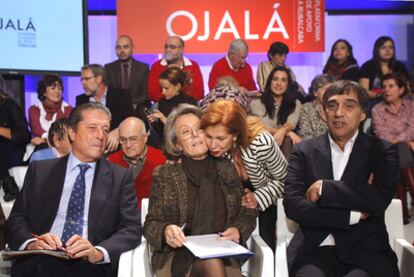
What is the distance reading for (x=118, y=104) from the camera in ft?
20.0

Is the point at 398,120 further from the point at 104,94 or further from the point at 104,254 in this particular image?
the point at 104,254

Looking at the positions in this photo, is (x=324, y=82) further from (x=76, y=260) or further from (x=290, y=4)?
(x=76, y=260)

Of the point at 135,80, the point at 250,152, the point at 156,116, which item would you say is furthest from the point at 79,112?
the point at 135,80

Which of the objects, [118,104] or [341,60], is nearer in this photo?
[118,104]

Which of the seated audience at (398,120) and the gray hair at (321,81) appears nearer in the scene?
the seated audience at (398,120)

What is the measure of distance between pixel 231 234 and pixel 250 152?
719 millimetres

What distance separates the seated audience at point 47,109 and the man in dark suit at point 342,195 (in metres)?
3.63

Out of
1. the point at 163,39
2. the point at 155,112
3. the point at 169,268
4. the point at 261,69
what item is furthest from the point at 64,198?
the point at 163,39

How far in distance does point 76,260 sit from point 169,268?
45cm

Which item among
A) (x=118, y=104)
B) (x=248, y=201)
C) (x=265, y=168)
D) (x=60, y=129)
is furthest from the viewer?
(x=118, y=104)

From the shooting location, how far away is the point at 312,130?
5848 mm

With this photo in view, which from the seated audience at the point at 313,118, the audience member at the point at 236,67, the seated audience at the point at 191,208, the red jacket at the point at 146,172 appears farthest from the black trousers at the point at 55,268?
the audience member at the point at 236,67

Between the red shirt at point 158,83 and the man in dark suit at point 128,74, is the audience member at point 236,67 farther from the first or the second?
the man in dark suit at point 128,74

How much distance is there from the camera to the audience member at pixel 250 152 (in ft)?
11.3
